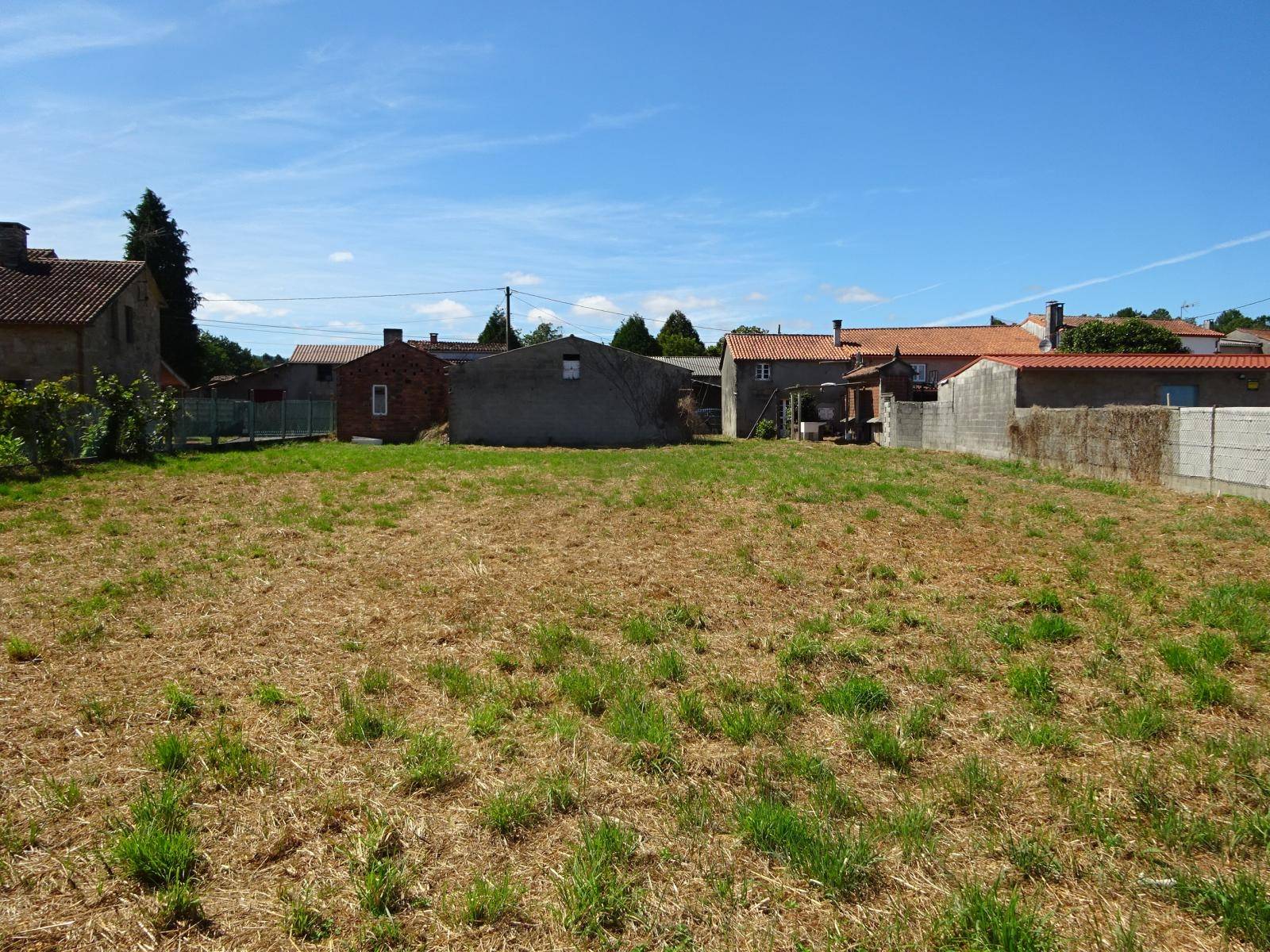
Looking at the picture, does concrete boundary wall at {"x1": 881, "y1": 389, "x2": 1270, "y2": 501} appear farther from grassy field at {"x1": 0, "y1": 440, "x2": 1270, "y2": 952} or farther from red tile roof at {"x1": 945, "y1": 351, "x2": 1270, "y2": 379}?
grassy field at {"x1": 0, "y1": 440, "x2": 1270, "y2": 952}

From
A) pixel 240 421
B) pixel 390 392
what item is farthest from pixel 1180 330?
pixel 240 421

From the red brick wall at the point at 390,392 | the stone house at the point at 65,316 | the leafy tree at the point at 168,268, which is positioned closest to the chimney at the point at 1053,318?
the red brick wall at the point at 390,392

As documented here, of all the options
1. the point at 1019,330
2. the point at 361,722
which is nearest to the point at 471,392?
the point at 361,722

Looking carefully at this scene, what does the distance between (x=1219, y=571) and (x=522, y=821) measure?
25.7 feet

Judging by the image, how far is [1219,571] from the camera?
26.3 ft

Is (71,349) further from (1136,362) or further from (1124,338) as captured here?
(1124,338)

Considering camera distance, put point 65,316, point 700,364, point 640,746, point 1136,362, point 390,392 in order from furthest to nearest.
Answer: point 700,364, point 390,392, point 1136,362, point 65,316, point 640,746

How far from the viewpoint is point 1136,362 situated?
87.3 ft

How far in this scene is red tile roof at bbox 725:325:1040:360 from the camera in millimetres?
45281

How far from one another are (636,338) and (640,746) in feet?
209

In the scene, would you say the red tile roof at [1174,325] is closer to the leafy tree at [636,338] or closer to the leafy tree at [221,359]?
the leafy tree at [636,338]

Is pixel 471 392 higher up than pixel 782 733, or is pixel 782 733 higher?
pixel 471 392

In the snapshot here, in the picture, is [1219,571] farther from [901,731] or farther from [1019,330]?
[1019,330]

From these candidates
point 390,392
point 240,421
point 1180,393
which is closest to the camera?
point 1180,393
